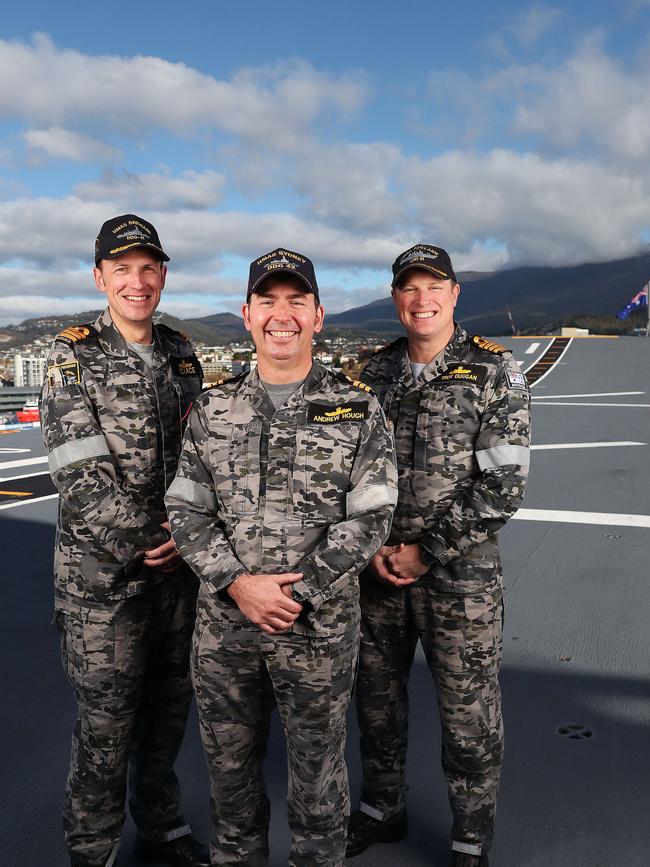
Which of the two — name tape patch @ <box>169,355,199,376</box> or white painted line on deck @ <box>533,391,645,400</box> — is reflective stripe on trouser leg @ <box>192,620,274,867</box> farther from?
white painted line on deck @ <box>533,391,645,400</box>

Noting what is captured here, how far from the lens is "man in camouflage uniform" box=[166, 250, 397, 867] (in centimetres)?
152

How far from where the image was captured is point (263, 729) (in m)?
1.61

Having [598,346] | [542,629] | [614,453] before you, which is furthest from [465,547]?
[598,346]

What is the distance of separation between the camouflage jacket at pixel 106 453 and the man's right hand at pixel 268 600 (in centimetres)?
36

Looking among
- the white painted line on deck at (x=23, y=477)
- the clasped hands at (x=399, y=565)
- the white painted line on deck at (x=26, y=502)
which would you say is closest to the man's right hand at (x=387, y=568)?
the clasped hands at (x=399, y=565)

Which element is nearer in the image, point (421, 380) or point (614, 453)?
point (421, 380)

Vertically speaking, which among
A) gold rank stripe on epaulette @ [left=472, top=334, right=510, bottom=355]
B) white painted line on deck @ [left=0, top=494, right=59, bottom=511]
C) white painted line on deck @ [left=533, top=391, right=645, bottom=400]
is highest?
gold rank stripe on epaulette @ [left=472, top=334, right=510, bottom=355]

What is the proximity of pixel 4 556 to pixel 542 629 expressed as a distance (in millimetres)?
3039

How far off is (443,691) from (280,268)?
1.17 meters

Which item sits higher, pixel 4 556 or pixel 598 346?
pixel 598 346

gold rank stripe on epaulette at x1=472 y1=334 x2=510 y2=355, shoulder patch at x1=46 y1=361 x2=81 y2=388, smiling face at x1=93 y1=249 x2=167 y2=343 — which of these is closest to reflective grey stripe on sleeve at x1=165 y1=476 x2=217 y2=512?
shoulder patch at x1=46 y1=361 x2=81 y2=388

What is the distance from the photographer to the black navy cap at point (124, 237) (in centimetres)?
174

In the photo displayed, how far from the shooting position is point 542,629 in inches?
116

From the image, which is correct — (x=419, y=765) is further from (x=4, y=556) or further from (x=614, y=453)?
(x=614, y=453)
